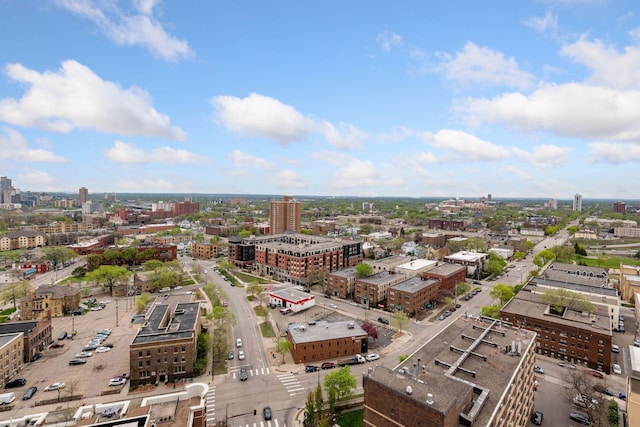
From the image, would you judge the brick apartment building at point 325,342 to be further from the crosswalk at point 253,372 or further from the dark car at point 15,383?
the dark car at point 15,383

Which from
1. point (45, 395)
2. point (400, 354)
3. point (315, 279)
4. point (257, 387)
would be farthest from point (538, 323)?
point (45, 395)

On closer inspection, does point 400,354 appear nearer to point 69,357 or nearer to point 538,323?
point 538,323

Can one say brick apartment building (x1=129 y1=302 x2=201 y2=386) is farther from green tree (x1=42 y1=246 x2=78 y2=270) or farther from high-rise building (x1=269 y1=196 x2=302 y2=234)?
high-rise building (x1=269 y1=196 x2=302 y2=234)

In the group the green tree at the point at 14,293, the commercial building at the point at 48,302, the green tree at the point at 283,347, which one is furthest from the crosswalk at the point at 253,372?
the green tree at the point at 14,293

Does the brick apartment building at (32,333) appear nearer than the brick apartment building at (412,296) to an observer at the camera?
Yes

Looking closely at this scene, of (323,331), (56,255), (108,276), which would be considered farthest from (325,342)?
(56,255)

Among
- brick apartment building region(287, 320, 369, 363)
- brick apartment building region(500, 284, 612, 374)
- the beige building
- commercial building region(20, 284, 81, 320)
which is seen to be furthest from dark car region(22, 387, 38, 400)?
brick apartment building region(500, 284, 612, 374)

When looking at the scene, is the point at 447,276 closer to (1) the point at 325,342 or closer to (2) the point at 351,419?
(1) the point at 325,342
